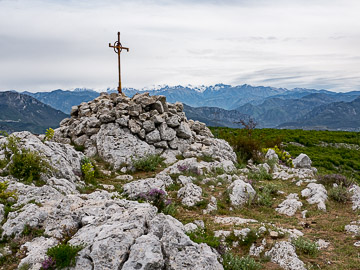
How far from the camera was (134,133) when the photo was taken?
19.2 m

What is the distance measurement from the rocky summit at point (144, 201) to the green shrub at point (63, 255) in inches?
1.1

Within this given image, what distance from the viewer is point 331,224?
34.0 ft

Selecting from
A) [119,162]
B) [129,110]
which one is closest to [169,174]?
[119,162]

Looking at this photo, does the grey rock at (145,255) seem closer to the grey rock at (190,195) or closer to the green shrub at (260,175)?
the grey rock at (190,195)

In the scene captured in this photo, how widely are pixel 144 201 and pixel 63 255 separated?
484cm

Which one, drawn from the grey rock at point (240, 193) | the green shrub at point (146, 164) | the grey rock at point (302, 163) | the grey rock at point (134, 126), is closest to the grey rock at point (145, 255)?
the grey rock at point (240, 193)

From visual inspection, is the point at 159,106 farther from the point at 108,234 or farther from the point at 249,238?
the point at 108,234

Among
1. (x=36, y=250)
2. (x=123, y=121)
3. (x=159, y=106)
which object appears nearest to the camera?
(x=36, y=250)

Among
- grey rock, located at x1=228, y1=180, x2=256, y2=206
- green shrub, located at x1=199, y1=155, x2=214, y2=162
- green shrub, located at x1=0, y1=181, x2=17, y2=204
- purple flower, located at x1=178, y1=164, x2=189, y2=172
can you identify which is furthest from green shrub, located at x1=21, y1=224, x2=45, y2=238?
green shrub, located at x1=199, y1=155, x2=214, y2=162

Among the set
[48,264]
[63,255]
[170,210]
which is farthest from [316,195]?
[48,264]

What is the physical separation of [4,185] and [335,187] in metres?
14.6

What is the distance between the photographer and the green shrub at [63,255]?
596 cm

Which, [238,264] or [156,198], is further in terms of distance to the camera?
[156,198]

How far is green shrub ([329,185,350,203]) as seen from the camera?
12.9 metres
